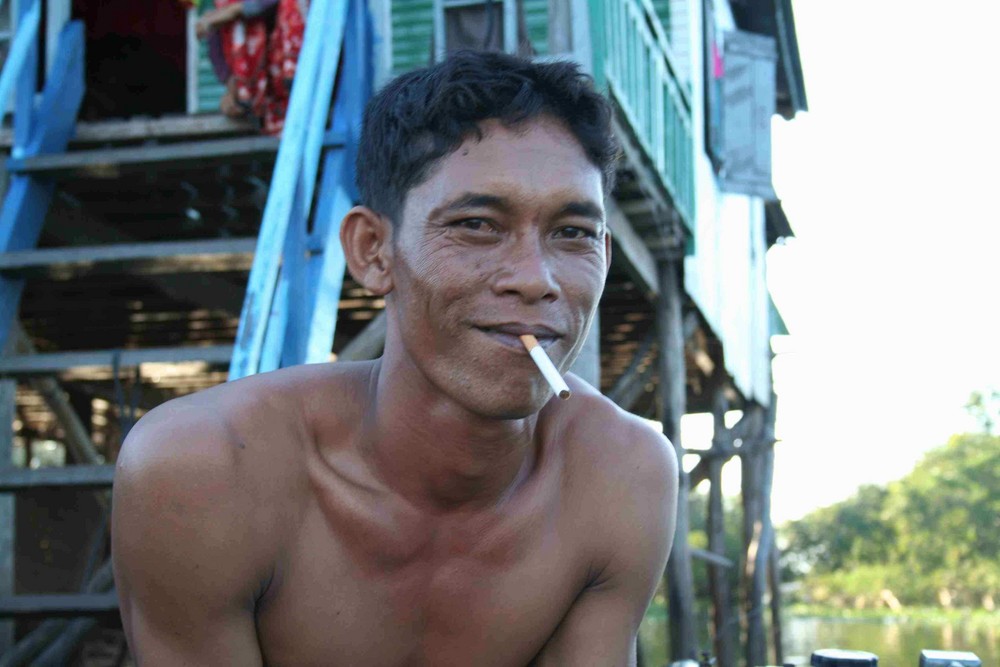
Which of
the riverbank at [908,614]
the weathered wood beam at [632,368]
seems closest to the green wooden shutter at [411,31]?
the weathered wood beam at [632,368]

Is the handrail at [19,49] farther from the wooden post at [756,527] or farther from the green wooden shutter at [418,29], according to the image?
the wooden post at [756,527]

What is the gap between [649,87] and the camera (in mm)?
6312

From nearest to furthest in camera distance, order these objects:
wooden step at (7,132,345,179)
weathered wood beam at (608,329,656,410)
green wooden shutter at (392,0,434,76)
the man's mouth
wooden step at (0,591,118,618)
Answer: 1. the man's mouth
2. wooden step at (0,591,118,618)
3. wooden step at (7,132,345,179)
4. green wooden shutter at (392,0,434,76)
5. weathered wood beam at (608,329,656,410)

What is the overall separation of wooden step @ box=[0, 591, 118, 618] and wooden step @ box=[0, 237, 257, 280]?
3.51 ft

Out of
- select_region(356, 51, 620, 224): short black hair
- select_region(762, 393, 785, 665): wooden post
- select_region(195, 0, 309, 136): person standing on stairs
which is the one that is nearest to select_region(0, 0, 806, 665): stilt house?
select_region(195, 0, 309, 136): person standing on stairs

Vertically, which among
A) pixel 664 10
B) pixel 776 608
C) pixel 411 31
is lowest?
pixel 776 608

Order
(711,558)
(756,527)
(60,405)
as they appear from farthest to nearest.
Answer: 1. (756,527)
2. (711,558)
3. (60,405)

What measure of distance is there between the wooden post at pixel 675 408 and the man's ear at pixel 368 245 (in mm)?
5701

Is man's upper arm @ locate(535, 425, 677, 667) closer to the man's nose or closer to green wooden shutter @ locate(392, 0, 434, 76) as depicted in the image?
the man's nose

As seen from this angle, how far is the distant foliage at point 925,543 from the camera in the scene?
3144 centimetres

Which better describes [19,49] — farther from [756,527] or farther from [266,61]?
[756,527]

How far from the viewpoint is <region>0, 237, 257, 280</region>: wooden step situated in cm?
419

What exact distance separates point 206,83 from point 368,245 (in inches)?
186

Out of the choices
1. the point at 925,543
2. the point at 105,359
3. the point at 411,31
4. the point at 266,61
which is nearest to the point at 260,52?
the point at 266,61
